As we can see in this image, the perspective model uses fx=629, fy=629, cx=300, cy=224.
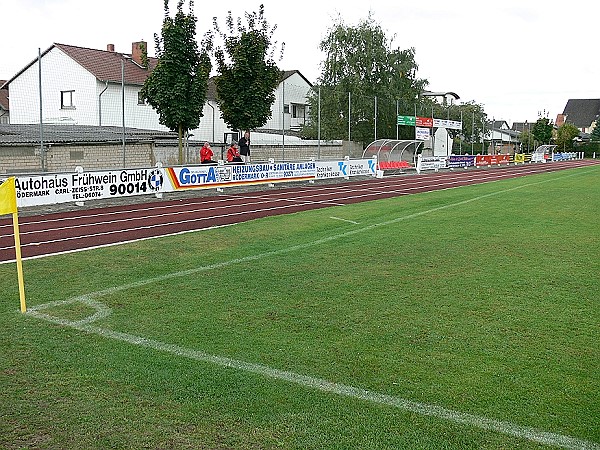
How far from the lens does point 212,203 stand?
739 inches

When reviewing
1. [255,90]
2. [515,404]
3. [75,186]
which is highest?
[255,90]

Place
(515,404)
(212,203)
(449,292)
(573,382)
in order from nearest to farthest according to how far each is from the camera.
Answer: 1. (515,404)
2. (573,382)
3. (449,292)
4. (212,203)

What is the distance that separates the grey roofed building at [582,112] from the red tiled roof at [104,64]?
363 feet

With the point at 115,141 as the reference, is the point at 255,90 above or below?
above

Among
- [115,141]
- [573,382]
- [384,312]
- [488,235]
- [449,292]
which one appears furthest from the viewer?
[115,141]

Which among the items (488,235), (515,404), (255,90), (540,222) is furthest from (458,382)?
(255,90)

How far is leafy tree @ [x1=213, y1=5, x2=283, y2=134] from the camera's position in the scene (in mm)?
27516

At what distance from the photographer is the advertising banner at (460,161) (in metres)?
42.7

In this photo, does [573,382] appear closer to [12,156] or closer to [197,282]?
[197,282]

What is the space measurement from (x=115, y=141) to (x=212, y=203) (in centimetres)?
845

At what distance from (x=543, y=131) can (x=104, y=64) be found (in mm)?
62989

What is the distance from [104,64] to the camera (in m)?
33.9

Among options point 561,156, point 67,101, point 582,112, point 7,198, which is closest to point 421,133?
point 67,101

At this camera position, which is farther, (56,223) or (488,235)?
(56,223)
